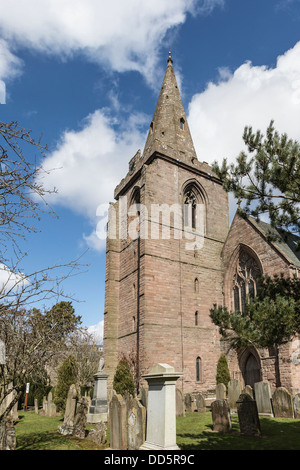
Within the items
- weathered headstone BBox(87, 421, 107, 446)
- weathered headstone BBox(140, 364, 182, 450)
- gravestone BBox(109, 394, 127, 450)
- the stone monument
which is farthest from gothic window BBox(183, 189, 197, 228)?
weathered headstone BBox(140, 364, 182, 450)

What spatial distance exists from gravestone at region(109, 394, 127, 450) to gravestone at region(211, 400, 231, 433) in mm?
3327

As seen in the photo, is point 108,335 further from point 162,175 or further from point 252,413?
point 252,413

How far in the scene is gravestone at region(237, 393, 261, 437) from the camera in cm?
889

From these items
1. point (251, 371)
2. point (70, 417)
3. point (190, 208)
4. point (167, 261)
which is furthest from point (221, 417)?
point (190, 208)

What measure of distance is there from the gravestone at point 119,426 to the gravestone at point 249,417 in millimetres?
3350

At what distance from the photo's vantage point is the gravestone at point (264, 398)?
12094mm

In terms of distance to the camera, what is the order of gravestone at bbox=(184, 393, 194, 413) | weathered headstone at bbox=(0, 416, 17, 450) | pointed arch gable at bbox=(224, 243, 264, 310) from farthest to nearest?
pointed arch gable at bbox=(224, 243, 264, 310) < gravestone at bbox=(184, 393, 194, 413) < weathered headstone at bbox=(0, 416, 17, 450)

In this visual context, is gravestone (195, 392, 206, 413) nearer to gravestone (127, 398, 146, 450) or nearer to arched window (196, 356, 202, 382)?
arched window (196, 356, 202, 382)

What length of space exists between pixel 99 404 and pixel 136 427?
650 cm

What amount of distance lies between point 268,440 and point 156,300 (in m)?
9.99

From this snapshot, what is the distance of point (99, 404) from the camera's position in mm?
13188

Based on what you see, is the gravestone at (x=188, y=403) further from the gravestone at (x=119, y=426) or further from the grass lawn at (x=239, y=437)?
the gravestone at (x=119, y=426)

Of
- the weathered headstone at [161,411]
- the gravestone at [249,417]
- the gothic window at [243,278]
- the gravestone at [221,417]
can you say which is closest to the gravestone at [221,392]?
the gravestone at [221,417]
